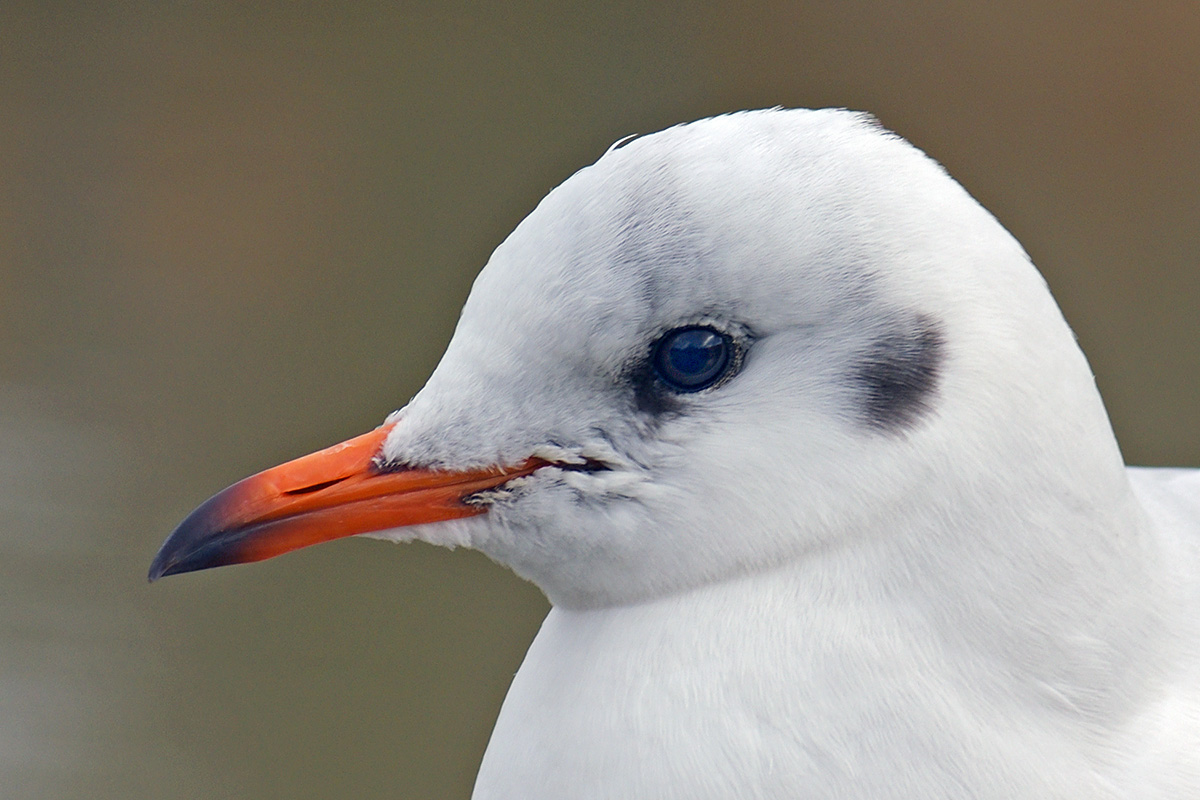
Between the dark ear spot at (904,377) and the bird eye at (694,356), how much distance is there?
0.33 ft

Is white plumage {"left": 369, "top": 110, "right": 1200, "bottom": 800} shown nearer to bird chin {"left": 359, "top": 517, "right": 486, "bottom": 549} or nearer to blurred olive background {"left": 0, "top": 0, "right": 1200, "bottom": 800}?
bird chin {"left": 359, "top": 517, "right": 486, "bottom": 549}

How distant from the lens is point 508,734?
1.09 metres

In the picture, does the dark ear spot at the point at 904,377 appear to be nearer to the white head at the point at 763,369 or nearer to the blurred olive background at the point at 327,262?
the white head at the point at 763,369

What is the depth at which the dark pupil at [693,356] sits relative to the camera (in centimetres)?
97

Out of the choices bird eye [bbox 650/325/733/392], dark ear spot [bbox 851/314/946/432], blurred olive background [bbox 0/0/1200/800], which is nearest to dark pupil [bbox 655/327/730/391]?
bird eye [bbox 650/325/733/392]

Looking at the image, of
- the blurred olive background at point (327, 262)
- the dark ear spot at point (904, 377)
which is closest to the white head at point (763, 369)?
the dark ear spot at point (904, 377)

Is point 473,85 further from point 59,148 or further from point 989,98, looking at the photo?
point 989,98

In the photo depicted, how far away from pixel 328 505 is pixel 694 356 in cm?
30

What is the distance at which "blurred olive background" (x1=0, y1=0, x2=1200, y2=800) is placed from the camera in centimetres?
295

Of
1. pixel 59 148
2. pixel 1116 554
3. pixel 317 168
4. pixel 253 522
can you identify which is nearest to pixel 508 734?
pixel 253 522

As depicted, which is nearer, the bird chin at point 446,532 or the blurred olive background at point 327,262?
the bird chin at point 446,532

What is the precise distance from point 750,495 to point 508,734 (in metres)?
0.29

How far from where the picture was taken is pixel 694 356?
0.97 meters

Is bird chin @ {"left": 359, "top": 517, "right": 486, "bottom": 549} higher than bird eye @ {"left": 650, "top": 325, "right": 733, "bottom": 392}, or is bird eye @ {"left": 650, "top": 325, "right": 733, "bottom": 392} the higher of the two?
bird eye @ {"left": 650, "top": 325, "right": 733, "bottom": 392}
